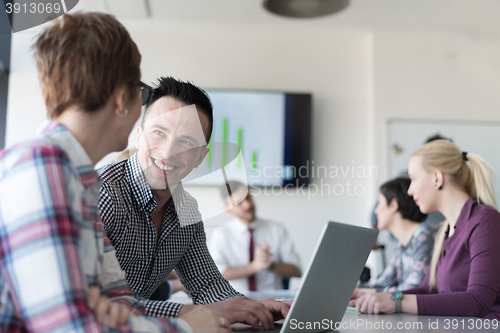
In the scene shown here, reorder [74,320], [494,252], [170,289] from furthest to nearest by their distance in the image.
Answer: [170,289] < [494,252] < [74,320]

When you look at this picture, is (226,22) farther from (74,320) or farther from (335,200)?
(74,320)

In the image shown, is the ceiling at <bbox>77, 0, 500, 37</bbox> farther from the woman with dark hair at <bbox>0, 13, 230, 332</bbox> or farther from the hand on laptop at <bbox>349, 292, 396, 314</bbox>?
the woman with dark hair at <bbox>0, 13, 230, 332</bbox>

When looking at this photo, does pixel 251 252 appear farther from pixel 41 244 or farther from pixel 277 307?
pixel 41 244

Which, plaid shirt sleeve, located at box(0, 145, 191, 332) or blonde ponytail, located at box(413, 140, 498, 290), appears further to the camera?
blonde ponytail, located at box(413, 140, 498, 290)

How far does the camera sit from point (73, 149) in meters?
0.66

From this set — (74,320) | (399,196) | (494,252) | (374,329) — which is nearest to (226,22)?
(399,196)

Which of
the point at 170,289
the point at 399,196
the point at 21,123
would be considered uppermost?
the point at 21,123

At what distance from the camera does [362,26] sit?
390cm

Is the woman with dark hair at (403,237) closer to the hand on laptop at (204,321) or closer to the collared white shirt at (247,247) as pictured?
the collared white shirt at (247,247)

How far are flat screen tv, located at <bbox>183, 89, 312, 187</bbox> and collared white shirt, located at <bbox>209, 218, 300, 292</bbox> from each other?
1.78 feet

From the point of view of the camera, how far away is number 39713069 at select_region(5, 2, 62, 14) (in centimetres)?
155

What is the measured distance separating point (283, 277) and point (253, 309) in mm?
2140

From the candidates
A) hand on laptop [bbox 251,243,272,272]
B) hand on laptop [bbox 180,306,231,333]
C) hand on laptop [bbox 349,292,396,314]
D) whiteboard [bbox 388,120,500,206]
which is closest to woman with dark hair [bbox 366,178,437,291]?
hand on laptop [bbox 251,243,272,272]

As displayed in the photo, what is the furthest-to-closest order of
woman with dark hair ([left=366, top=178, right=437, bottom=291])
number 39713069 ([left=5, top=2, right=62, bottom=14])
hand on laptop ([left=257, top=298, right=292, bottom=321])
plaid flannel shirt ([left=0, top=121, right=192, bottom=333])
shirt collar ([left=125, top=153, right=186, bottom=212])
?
woman with dark hair ([left=366, top=178, right=437, bottom=291])
number 39713069 ([left=5, top=2, right=62, bottom=14])
shirt collar ([left=125, top=153, right=186, bottom=212])
hand on laptop ([left=257, top=298, right=292, bottom=321])
plaid flannel shirt ([left=0, top=121, right=192, bottom=333])
